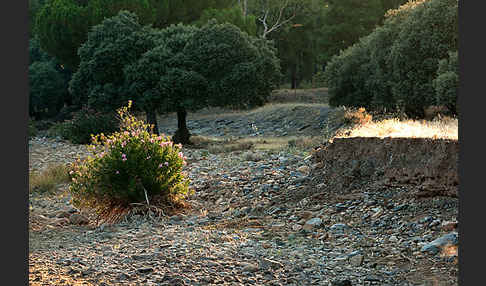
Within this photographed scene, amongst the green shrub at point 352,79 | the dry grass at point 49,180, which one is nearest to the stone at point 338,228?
the dry grass at point 49,180

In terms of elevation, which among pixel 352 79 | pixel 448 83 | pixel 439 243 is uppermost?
pixel 352 79

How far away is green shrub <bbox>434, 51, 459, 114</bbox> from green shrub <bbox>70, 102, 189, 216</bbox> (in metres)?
8.73

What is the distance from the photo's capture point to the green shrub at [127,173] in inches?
309

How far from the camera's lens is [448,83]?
45.8 feet

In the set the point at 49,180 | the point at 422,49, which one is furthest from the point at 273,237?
the point at 422,49

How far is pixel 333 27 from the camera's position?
35625 mm

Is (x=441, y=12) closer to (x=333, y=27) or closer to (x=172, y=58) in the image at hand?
(x=172, y=58)

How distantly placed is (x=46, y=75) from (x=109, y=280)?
27154 millimetres

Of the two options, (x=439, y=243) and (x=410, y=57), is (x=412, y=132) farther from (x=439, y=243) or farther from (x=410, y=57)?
(x=410, y=57)

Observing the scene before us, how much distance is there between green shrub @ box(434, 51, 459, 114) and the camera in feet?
45.4

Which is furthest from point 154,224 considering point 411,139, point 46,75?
point 46,75

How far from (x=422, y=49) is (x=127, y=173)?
11.5 m

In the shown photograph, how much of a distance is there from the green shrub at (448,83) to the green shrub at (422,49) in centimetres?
89

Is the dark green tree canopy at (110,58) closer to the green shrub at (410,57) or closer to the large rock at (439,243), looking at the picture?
the green shrub at (410,57)
